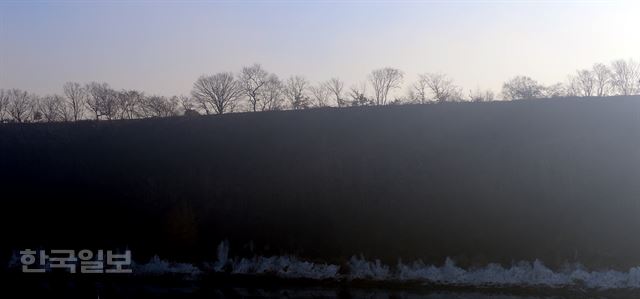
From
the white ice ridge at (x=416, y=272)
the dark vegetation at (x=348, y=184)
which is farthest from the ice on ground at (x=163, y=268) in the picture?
the dark vegetation at (x=348, y=184)

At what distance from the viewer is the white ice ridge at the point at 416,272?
24500 mm

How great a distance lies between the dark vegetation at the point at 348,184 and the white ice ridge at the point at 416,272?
0.64 m

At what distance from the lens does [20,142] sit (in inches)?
1645

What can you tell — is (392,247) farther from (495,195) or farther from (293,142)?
(293,142)

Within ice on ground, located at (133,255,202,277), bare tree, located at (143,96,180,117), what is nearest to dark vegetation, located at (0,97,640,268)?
ice on ground, located at (133,255,202,277)

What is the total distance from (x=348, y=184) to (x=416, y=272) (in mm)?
7706

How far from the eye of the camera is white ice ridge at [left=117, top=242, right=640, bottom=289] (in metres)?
24.5

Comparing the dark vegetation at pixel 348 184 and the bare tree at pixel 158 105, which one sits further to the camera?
the bare tree at pixel 158 105

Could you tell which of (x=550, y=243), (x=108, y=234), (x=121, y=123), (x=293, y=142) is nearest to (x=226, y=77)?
(x=121, y=123)

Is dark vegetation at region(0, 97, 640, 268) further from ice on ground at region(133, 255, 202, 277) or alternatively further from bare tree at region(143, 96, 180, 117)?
bare tree at region(143, 96, 180, 117)

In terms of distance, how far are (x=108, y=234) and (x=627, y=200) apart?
71.4 ft

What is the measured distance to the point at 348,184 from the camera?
108ft

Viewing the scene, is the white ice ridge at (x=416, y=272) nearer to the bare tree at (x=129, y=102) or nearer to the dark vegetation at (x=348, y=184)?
the dark vegetation at (x=348, y=184)

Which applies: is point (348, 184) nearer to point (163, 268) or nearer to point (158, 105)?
point (163, 268)
